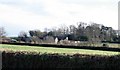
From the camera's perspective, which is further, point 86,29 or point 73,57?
point 86,29

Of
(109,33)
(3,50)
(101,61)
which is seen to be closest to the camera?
(101,61)

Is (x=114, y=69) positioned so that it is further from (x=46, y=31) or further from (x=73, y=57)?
(x=46, y=31)

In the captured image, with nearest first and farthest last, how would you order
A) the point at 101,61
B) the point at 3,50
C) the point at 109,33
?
1. the point at 101,61
2. the point at 3,50
3. the point at 109,33

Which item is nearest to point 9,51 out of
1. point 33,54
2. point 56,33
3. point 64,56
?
point 33,54

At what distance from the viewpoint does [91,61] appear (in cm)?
1406

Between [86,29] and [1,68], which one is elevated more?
[86,29]

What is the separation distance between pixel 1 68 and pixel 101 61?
4.58 m

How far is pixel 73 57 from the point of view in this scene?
14070 mm

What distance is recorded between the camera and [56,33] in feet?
174

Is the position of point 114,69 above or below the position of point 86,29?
below

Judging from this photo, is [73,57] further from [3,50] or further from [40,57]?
[3,50]

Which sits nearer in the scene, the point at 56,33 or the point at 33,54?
the point at 33,54

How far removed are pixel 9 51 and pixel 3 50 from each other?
0.32 meters

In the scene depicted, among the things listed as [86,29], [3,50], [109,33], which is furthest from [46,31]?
[3,50]
